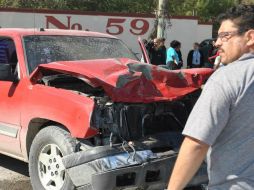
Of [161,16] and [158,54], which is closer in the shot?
[158,54]

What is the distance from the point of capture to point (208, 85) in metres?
2.24

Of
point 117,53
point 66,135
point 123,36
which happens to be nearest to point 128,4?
point 123,36

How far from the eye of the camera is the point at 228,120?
7.35 ft

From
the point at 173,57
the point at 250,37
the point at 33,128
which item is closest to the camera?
the point at 250,37

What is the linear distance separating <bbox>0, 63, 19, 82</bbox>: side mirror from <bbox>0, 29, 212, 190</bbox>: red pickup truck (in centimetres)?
1

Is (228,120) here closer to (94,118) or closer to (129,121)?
(94,118)

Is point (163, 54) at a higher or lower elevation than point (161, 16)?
lower

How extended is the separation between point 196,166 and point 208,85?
1.14ft

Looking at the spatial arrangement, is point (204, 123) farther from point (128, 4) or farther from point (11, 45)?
point (128, 4)

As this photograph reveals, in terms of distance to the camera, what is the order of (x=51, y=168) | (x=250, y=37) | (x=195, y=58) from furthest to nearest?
(x=195, y=58), (x=51, y=168), (x=250, y=37)

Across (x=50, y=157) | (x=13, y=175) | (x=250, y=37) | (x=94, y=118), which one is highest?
(x=250, y=37)

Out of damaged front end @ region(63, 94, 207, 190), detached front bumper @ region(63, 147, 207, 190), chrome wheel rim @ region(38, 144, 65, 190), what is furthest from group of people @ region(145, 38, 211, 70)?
detached front bumper @ region(63, 147, 207, 190)

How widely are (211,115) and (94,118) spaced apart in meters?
2.29

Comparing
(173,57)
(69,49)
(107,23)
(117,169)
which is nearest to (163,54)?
(173,57)
